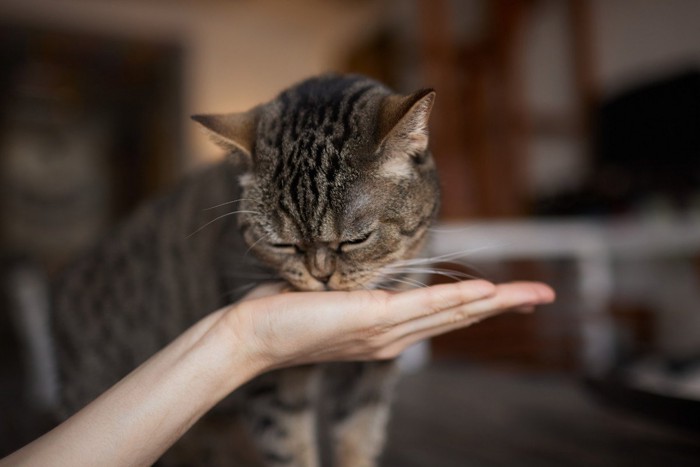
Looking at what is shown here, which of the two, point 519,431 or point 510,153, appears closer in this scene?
point 519,431

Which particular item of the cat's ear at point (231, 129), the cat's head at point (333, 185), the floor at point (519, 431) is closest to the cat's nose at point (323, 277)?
the cat's head at point (333, 185)

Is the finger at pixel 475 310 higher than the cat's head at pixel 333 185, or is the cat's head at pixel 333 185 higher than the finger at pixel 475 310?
the cat's head at pixel 333 185

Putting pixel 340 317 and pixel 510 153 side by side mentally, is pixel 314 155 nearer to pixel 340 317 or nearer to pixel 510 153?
pixel 340 317

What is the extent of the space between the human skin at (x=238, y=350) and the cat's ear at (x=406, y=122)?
10.0 inches

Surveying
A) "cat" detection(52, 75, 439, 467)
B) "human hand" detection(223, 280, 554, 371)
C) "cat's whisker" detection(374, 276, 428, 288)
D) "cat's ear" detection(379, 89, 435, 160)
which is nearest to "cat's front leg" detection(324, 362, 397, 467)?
"cat" detection(52, 75, 439, 467)

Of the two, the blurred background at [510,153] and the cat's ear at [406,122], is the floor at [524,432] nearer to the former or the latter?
the blurred background at [510,153]

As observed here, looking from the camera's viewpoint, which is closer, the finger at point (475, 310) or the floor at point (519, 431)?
the finger at point (475, 310)

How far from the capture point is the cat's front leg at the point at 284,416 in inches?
37.2

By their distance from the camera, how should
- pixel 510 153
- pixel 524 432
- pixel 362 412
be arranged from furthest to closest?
pixel 510 153 → pixel 524 432 → pixel 362 412

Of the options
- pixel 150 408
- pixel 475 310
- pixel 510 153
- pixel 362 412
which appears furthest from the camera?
pixel 510 153

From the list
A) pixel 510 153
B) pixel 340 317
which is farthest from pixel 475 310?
pixel 510 153

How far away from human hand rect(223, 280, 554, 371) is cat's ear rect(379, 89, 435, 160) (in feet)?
0.83

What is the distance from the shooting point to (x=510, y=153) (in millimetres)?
3887

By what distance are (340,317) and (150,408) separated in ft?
0.80
